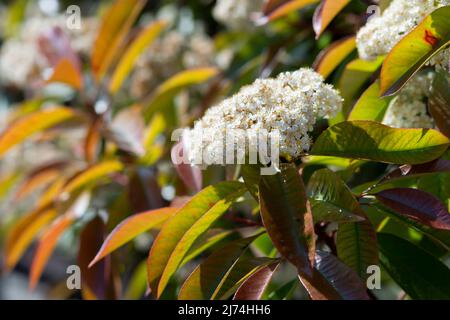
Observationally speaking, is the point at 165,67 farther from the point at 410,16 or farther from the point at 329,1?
the point at 410,16

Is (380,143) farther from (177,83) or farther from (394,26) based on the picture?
(177,83)

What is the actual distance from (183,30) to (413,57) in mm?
1687

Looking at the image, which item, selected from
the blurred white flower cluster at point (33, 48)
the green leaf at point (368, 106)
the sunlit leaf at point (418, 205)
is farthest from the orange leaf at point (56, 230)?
the sunlit leaf at point (418, 205)

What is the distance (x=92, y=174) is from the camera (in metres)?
1.80

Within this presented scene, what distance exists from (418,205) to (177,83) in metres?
1.05

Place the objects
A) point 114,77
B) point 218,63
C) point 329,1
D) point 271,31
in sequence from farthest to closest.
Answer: point 218,63 < point 271,31 < point 114,77 < point 329,1

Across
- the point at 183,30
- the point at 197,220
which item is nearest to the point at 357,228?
the point at 197,220

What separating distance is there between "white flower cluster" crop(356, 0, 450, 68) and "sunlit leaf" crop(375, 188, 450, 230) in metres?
0.24

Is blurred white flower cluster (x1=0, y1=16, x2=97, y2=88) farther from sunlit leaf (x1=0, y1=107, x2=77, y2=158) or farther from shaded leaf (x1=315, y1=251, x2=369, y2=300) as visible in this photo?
shaded leaf (x1=315, y1=251, x2=369, y2=300)

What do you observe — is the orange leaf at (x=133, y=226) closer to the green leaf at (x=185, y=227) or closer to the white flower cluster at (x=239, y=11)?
the green leaf at (x=185, y=227)

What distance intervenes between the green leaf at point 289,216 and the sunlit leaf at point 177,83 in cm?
90

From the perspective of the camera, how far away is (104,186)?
6.63 ft

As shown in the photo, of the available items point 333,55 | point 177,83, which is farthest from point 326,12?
point 177,83

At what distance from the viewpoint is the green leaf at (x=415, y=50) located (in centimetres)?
112
